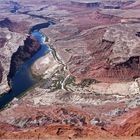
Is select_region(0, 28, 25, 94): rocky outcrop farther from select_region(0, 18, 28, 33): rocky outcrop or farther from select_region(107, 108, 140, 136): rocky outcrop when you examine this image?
select_region(107, 108, 140, 136): rocky outcrop

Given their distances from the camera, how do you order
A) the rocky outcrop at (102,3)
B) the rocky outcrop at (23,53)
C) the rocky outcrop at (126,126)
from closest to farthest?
the rocky outcrop at (126,126), the rocky outcrop at (23,53), the rocky outcrop at (102,3)

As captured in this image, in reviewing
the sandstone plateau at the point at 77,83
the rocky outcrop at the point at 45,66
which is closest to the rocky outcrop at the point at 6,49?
the sandstone plateau at the point at 77,83

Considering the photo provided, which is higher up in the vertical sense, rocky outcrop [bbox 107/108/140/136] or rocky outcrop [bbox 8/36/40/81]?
rocky outcrop [bbox 107/108/140/136]

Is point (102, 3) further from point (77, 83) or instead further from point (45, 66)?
point (77, 83)

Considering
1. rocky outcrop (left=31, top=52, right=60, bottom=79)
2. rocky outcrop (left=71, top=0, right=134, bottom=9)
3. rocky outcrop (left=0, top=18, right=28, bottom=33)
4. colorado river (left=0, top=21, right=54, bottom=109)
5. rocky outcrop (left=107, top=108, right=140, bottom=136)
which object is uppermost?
rocky outcrop (left=71, top=0, right=134, bottom=9)

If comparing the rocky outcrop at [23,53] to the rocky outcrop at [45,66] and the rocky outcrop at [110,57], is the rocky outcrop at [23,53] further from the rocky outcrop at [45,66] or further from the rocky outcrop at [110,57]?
the rocky outcrop at [110,57]

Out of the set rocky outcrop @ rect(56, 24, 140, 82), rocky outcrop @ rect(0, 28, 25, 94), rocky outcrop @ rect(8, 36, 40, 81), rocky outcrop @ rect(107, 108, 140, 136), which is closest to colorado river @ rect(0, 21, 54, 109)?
rocky outcrop @ rect(8, 36, 40, 81)

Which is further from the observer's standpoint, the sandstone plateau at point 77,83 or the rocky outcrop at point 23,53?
the rocky outcrop at point 23,53

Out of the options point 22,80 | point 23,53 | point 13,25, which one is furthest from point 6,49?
point 13,25

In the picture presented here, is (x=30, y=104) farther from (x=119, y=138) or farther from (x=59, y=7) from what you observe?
(x=59, y=7)
